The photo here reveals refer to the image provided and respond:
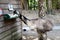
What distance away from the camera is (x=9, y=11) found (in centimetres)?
465

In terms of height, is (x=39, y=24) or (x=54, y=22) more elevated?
(x=39, y=24)

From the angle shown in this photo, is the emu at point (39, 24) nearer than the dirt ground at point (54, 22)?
Yes

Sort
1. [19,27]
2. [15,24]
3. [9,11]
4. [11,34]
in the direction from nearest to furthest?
1. [9,11]
2. [11,34]
3. [15,24]
4. [19,27]

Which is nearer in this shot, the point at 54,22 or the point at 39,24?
the point at 39,24

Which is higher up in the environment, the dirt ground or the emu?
the emu

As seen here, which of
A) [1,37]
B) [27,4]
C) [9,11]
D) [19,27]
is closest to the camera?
[1,37]

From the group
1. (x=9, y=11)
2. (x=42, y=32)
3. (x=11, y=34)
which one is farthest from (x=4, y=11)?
(x=42, y=32)

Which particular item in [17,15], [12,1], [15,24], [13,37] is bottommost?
[13,37]

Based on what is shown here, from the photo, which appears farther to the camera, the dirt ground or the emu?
the dirt ground

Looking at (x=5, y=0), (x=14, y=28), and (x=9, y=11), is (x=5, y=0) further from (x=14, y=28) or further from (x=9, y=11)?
(x=14, y=28)

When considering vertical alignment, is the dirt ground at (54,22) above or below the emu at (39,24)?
below

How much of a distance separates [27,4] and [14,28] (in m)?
14.5

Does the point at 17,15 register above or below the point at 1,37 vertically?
above

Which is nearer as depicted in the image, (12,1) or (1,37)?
(1,37)
